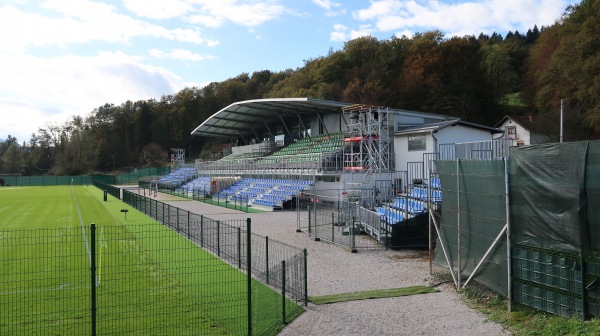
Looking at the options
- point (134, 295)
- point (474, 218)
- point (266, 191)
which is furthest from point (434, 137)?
point (134, 295)

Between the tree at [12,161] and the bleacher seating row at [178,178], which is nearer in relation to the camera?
the bleacher seating row at [178,178]

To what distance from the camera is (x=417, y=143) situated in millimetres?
29969

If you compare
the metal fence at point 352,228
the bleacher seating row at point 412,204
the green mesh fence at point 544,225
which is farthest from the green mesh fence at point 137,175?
the green mesh fence at point 544,225

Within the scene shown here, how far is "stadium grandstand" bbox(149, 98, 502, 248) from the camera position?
18.4 metres

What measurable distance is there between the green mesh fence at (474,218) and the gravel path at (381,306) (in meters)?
0.75

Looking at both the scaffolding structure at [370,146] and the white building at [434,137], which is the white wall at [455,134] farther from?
the scaffolding structure at [370,146]

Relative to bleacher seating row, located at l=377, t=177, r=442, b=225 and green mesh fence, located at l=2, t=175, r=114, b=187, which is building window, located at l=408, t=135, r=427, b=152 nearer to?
bleacher seating row, located at l=377, t=177, r=442, b=225

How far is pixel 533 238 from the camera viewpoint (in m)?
8.03

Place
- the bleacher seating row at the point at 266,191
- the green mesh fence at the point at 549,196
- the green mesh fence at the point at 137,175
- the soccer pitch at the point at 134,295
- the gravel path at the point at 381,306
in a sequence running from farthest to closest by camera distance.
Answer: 1. the green mesh fence at the point at 137,175
2. the bleacher seating row at the point at 266,191
3. the soccer pitch at the point at 134,295
4. the gravel path at the point at 381,306
5. the green mesh fence at the point at 549,196

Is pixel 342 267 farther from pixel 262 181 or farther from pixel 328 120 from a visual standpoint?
pixel 328 120

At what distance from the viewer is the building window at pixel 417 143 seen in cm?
2942

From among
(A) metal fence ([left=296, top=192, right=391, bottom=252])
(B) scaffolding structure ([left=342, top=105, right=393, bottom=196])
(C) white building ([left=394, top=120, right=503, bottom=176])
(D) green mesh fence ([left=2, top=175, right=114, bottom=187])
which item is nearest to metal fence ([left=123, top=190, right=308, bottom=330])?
(A) metal fence ([left=296, top=192, right=391, bottom=252])

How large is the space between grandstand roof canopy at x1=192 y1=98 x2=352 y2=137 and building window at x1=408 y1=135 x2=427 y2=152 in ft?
37.5

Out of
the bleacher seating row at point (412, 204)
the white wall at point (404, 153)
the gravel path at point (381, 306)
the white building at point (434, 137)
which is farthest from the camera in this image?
the white wall at point (404, 153)
